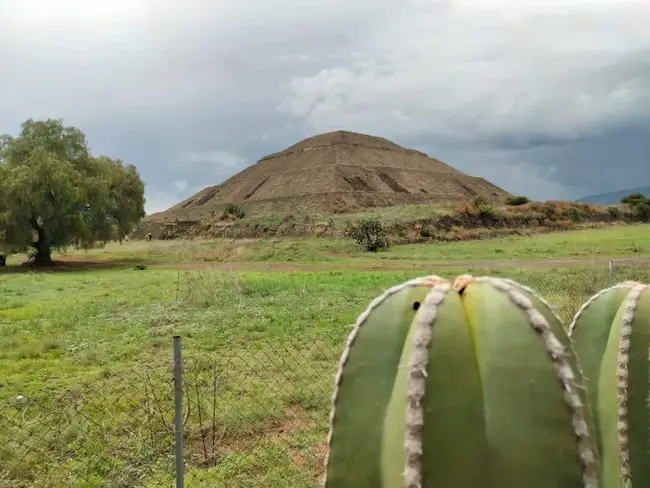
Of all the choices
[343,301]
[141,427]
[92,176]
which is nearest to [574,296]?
[343,301]

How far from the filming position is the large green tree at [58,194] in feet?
105

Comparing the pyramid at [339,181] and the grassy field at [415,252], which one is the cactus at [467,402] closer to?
the grassy field at [415,252]

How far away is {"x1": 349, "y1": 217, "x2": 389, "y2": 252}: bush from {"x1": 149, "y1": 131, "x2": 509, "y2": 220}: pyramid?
30.0m

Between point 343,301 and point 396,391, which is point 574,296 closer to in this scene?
point 343,301

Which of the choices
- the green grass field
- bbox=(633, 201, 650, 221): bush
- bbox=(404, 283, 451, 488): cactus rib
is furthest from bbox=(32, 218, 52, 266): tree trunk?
bbox=(633, 201, 650, 221): bush

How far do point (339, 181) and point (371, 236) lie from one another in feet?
167

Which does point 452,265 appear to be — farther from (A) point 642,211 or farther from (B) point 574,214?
(A) point 642,211

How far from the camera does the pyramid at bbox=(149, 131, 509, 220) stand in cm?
8050

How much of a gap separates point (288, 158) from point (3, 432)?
380ft

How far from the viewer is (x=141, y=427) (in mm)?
6078

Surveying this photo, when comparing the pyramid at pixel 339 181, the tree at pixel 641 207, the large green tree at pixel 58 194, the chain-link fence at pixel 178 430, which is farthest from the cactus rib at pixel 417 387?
the tree at pixel 641 207

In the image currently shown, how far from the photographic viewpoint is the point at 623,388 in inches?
81.0

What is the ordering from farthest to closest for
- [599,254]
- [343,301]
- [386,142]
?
[386,142] → [599,254] → [343,301]

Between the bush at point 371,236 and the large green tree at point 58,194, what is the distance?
16.1 m
